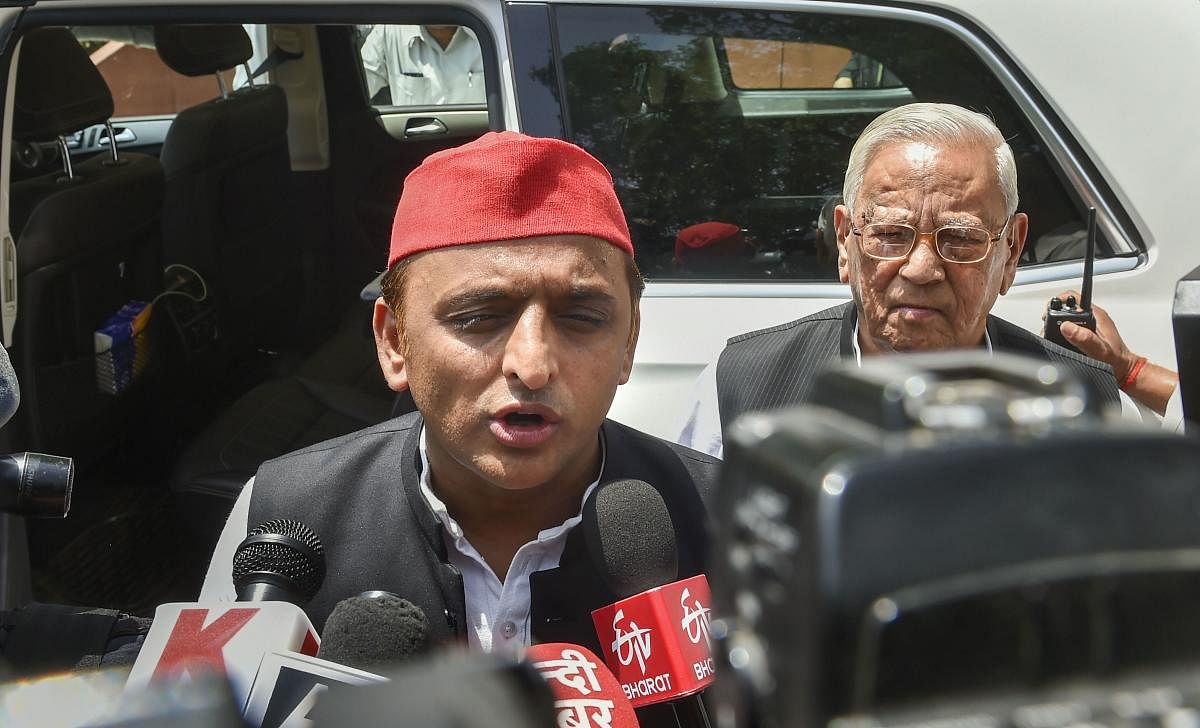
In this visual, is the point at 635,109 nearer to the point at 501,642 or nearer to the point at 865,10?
the point at 865,10

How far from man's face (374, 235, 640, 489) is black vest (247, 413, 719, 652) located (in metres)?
0.17

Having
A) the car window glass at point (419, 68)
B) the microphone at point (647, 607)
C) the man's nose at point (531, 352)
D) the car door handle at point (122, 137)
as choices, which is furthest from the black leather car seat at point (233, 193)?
the microphone at point (647, 607)

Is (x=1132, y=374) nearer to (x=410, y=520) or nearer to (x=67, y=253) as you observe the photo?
(x=410, y=520)

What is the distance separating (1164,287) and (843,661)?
224 cm

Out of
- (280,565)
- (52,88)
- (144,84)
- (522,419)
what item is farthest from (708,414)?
(144,84)

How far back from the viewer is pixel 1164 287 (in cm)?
247

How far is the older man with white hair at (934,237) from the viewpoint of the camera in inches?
86.7

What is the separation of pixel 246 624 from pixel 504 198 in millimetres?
630

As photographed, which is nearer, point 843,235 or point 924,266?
point 924,266

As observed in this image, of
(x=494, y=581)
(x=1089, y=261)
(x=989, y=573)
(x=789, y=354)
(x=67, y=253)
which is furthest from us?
(x=67, y=253)

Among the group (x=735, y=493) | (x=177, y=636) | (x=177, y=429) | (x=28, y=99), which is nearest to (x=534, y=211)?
(x=177, y=636)

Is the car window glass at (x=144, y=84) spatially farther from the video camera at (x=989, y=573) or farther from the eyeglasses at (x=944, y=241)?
the video camera at (x=989, y=573)

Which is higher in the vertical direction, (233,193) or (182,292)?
(233,193)

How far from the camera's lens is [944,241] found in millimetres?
2211
